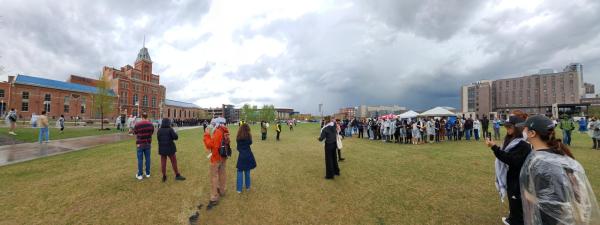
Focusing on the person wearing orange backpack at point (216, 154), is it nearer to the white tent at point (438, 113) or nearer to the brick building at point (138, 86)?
the white tent at point (438, 113)

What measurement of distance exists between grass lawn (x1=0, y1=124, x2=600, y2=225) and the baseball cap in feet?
8.63

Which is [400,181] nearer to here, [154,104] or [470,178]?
[470,178]

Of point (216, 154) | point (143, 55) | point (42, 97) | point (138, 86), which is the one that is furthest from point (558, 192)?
point (143, 55)

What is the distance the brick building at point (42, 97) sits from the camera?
2012 inches

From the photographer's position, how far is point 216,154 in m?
5.23

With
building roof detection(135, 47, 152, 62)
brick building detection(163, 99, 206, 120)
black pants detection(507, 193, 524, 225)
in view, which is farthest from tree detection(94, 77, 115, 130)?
brick building detection(163, 99, 206, 120)

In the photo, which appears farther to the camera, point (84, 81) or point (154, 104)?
point (154, 104)

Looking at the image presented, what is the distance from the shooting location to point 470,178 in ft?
21.6

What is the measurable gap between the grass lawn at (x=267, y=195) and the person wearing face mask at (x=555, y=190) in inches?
98.7

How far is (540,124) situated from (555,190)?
668 mm

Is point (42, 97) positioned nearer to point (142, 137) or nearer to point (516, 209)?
point (142, 137)

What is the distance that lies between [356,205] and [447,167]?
4854 mm

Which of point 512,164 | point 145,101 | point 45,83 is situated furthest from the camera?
point 145,101

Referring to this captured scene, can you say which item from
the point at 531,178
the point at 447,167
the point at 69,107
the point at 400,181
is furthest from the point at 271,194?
the point at 69,107
